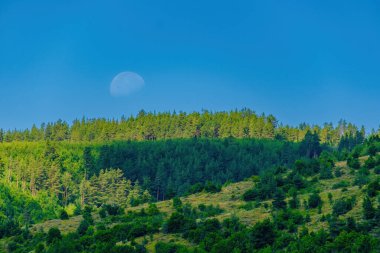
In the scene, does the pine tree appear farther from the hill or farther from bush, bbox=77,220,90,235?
bush, bbox=77,220,90,235

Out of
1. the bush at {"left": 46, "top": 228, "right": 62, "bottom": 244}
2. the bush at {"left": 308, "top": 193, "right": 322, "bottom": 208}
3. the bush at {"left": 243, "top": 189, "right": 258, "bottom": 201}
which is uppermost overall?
the bush at {"left": 243, "top": 189, "right": 258, "bottom": 201}

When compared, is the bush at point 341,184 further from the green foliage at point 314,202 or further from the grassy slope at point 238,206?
the green foliage at point 314,202

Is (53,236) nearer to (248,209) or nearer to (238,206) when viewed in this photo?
(238,206)

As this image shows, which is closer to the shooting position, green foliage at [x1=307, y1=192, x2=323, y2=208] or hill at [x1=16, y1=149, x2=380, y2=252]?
hill at [x1=16, y1=149, x2=380, y2=252]

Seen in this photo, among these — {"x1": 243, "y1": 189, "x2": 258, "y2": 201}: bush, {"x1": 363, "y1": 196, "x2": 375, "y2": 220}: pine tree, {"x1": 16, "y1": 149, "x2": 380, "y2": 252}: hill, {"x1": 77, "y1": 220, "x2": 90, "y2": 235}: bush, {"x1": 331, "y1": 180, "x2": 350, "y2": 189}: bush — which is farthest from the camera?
{"x1": 243, "y1": 189, "x2": 258, "y2": 201}: bush

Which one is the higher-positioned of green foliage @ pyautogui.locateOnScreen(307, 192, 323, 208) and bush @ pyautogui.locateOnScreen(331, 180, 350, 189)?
bush @ pyautogui.locateOnScreen(331, 180, 350, 189)

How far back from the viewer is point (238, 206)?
3597 inches

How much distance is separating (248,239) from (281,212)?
1230 cm

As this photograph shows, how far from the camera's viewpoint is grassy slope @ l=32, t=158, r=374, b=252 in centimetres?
7413

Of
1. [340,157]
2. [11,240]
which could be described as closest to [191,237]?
[11,240]

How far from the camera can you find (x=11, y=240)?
91.9m

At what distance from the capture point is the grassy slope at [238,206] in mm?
74131

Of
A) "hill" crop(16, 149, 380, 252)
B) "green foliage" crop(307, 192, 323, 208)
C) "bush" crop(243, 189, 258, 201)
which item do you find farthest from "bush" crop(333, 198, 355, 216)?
"bush" crop(243, 189, 258, 201)

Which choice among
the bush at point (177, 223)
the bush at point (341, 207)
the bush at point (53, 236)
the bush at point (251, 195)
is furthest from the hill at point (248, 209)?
the bush at point (53, 236)
